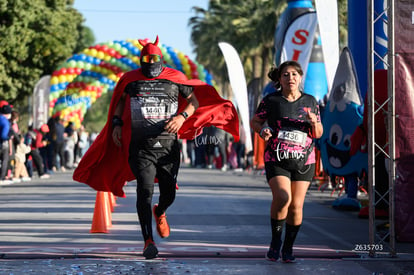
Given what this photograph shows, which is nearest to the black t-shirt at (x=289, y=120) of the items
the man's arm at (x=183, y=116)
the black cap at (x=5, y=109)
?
the man's arm at (x=183, y=116)

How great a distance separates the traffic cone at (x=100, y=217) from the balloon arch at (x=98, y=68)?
25875 millimetres

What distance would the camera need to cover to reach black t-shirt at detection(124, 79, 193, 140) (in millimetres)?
8258

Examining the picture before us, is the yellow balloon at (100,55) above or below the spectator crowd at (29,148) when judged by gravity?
above

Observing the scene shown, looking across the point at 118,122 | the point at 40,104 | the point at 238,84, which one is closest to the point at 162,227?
the point at 118,122

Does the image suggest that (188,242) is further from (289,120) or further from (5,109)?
(5,109)

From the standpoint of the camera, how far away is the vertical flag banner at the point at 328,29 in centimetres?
1667

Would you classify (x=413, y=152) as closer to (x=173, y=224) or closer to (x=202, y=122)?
(x=202, y=122)

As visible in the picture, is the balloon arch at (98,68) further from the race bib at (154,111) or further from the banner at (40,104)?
the race bib at (154,111)

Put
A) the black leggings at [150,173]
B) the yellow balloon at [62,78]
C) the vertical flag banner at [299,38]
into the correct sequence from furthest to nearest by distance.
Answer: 1. the yellow balloon at [62,78]
2. the vertical flag banner at [299,38]
3. the black leggings at [150,173]

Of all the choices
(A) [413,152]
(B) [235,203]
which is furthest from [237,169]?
(A) [413,152]

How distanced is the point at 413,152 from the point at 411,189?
1.29 ft

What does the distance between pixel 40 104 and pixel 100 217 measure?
91.4 feet

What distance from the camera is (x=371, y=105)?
8.17 metres

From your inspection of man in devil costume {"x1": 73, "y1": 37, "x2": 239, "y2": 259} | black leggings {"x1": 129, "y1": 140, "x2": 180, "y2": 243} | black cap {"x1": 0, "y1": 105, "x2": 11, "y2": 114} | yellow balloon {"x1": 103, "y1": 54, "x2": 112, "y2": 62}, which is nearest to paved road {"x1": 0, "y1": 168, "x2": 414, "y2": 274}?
black leggings {"x1": 129, "y1": 140, "x2": 180, "y2": 243}
